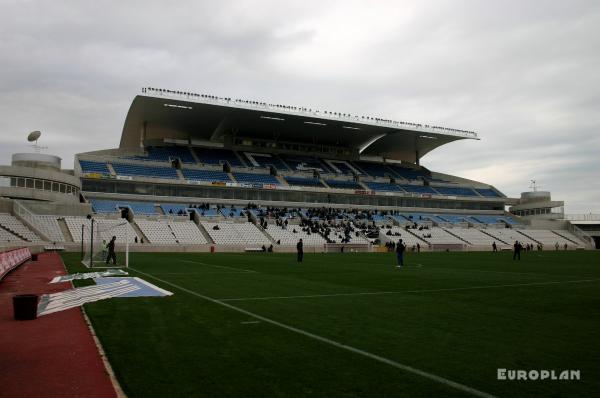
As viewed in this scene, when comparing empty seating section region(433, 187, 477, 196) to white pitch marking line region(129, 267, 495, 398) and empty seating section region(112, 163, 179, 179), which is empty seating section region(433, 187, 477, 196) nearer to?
empty seating section region(112, 163, 179, 179)

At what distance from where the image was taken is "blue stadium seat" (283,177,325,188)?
7944cm

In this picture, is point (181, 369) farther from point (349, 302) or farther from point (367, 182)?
point (367, 182)

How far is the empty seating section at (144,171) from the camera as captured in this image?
226 ft

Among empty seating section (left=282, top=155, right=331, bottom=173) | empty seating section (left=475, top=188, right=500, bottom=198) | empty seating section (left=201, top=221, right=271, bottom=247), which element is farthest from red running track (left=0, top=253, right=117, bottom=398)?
empty seating section (left=475, top=188, right=500, bottom=198)

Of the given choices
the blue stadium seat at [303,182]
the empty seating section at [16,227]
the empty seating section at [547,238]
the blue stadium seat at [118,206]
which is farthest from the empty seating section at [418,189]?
the empty seating section at [16,227]

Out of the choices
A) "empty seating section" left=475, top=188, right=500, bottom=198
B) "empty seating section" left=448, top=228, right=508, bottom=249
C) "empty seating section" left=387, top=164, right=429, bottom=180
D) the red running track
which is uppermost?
"empty seating section" left=387, top=164, right=429, bottom=180

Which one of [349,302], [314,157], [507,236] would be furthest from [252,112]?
[349,302]

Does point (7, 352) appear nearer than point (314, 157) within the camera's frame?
Yes

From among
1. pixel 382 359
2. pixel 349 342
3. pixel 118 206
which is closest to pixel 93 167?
pixel 118 206

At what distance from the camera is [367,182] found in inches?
3376

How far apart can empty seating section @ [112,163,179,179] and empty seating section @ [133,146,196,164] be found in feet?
10.5

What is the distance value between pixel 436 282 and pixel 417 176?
77.2 meters

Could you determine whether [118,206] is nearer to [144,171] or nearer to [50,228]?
[144,171]

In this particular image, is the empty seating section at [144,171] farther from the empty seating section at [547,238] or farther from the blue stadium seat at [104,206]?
the empty seating section at [547,238]
